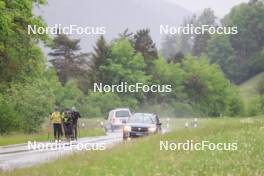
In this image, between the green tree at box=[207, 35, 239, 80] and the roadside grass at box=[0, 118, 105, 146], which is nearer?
the roadside grass at box=[0, 118, 105, 146]

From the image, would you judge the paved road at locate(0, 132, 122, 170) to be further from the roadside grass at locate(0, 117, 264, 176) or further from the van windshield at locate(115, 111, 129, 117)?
the van windshield at locate(115, 111, 129, 117)

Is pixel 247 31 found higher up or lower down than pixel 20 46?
higher up

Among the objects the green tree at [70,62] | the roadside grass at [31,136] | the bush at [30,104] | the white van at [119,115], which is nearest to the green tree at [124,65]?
the green tree at [70,62]

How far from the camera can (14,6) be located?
3312 cm

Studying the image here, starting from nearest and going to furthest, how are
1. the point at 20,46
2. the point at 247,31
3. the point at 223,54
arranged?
1. the point at 20,46
2. the point at 223,54
3. the point at 247,31

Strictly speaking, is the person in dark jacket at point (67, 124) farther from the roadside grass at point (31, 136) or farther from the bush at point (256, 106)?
the bush at point (256, 106)

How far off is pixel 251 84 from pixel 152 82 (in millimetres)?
57344

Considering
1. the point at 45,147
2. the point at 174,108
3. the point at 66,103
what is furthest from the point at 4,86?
the point at 174,108

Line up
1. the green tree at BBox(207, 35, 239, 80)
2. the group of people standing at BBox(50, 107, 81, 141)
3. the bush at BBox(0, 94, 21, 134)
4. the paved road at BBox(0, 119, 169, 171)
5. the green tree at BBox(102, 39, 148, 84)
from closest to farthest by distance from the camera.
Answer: the paved road at BBox(0, 119, 169, 171), the group of people standing at BBox(50, 107, 81, 141), the bush at BBox(0, 94, 21, 134), the green tree at BBox(102, 39, 148, 84), the green tree at BBox(207, 35, 239, 80)

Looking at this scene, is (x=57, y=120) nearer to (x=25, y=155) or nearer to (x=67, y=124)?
(x=67, y=124)

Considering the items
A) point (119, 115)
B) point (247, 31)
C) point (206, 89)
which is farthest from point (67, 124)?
point (247, 31)

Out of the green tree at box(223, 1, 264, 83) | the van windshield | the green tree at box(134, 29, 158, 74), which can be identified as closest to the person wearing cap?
the van windshield

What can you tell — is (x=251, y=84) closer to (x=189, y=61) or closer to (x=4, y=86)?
(x=189, y=61)

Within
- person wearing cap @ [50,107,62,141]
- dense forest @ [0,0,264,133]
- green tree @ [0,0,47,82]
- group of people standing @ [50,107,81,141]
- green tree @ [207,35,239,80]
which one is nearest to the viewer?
person wearing cap @ [50,107,62,141]
